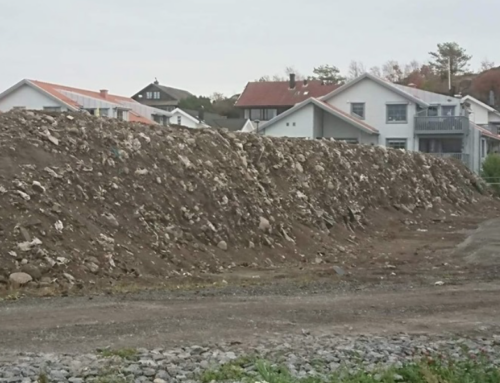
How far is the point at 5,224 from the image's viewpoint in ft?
45.8

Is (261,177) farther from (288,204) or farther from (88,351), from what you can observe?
(88,351)

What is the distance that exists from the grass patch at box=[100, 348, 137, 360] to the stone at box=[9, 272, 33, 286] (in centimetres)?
500

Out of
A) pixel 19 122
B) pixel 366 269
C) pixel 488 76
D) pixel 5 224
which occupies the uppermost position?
pixel 488 76

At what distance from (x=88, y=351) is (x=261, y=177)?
578 inches

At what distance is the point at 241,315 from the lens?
35.1 feet

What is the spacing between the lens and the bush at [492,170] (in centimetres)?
4212

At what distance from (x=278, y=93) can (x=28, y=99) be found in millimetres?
32561

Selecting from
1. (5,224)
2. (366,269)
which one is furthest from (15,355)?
(366,269)

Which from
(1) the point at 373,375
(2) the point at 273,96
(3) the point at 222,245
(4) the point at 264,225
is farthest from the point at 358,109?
(1) the point at 373,375

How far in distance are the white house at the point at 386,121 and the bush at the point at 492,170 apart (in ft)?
16.6

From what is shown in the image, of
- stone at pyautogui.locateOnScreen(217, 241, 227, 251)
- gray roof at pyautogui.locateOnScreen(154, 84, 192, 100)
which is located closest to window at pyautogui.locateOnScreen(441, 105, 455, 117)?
stone at pyautogui.locateOnScreen(217, 241, 227, 251)

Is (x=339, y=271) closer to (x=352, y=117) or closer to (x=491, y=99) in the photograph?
(x=352, y=117)

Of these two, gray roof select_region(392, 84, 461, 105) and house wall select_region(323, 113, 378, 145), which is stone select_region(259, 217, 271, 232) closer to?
house wall select_region(323, 113, 378, 145)

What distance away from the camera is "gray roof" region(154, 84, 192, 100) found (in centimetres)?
10275
